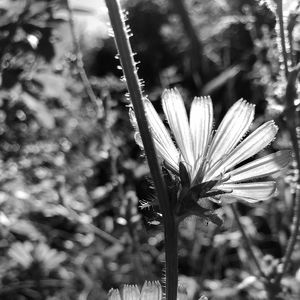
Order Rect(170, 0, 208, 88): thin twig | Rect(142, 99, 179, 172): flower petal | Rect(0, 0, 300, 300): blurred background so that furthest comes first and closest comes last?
Rect(170, 0, 208, 88): thin twig → Rect(0, 0, 300, 300): blurred background → Rect(142, 99, 179, 172): flower petal

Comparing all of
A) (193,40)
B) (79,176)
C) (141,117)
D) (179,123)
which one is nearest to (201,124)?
(179,123)

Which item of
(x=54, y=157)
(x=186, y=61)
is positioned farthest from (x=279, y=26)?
(x=186, y=61)

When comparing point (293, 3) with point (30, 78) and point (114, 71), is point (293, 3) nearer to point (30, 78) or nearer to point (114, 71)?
point (30, 78)

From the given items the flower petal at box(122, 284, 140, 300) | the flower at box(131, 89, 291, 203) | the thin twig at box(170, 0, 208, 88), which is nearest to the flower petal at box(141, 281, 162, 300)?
the flower petal at box(122, 284, 140, 300)

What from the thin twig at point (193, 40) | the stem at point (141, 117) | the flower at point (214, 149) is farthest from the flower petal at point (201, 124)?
the thin twig at point (193, 40)

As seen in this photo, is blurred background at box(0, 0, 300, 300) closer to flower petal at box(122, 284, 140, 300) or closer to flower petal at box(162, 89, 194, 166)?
flower petal at box(162, 89, 194, 166)

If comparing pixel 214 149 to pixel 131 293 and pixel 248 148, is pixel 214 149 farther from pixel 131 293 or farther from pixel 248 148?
pixel 131 293
